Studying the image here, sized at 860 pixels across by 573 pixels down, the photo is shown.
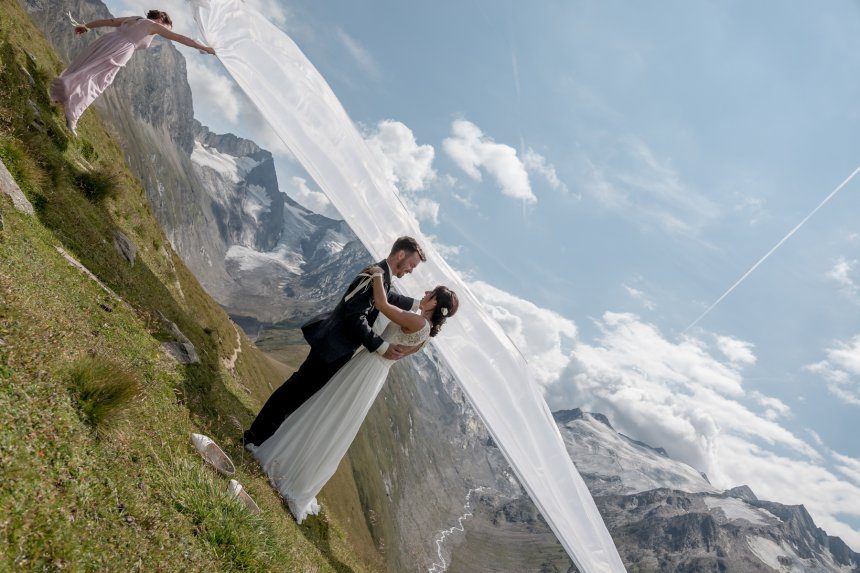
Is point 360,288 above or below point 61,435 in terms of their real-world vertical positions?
above

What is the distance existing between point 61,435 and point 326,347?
468 centimetres

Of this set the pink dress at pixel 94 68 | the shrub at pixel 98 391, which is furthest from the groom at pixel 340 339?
the pink dress at pixel 94 68

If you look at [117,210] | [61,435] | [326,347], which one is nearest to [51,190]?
[117,210]

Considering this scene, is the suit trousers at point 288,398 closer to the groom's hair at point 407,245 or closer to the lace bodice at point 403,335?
the lace bodice at point 403,335

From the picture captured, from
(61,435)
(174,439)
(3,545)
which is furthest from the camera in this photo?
(174,439)

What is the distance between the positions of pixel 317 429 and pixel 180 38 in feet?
30.9

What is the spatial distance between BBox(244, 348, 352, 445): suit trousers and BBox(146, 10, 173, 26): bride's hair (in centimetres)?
945

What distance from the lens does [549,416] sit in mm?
12039

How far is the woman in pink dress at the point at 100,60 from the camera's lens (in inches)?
486

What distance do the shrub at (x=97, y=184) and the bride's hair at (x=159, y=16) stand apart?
12.9 ft

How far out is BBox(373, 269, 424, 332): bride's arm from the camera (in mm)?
8633

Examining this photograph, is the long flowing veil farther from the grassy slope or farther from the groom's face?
the grassy slope

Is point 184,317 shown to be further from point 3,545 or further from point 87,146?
point 3,545

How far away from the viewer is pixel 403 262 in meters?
9.32
